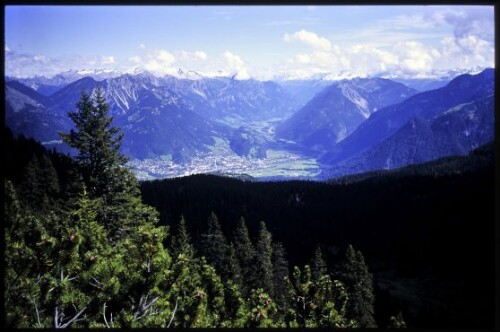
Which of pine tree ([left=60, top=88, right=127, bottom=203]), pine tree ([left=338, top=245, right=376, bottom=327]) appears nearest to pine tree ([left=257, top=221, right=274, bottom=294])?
pine tree ([left=338, top=245, right=376, bottom=327])

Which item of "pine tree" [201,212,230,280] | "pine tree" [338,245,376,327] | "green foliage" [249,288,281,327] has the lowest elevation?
"pine tree" [338,245,376,327]

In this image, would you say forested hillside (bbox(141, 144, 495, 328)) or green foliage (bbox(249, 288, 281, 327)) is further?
forested hillside (bbox(141, 144, 495, 328))

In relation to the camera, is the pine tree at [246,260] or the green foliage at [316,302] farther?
the pine tree at [246,260]

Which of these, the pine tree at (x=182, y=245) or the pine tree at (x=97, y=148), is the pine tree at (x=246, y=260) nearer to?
the pine tree at (x=182, y=245)

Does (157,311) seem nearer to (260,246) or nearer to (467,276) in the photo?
(260,246)

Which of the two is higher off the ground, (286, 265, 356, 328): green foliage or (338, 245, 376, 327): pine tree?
(286, 265, 356, 328): green foliage

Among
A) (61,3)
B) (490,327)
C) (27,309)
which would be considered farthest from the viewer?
(27,309)

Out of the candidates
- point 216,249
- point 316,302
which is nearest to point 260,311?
point 316,302

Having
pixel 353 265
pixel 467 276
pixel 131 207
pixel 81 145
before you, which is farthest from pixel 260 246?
pixel 467 276

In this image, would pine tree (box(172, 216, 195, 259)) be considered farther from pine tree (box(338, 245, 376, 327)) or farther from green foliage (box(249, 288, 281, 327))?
pine tree (box(338, 245, 376, 327))

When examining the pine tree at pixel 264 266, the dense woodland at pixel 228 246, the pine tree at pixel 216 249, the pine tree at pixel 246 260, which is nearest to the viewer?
the dense woodland at pixel 228 246

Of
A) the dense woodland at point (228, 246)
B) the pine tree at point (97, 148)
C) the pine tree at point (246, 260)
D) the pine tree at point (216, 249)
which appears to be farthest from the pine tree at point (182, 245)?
the pine tree at point (246, 260)
